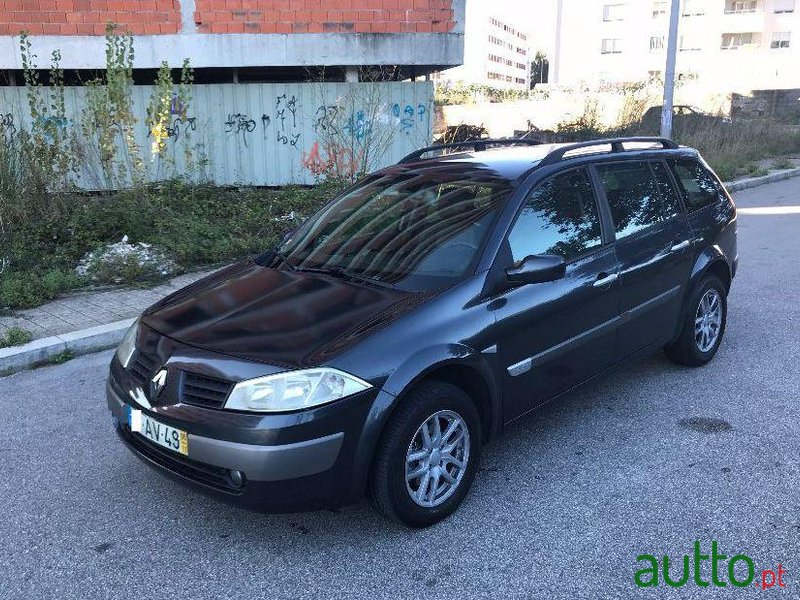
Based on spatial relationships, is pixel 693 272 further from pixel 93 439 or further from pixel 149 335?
pixel 93 439

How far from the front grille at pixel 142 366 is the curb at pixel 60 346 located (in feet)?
9.06

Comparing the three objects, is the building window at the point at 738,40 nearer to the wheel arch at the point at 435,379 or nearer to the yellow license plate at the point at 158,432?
the wheel arch at the point at 435,379

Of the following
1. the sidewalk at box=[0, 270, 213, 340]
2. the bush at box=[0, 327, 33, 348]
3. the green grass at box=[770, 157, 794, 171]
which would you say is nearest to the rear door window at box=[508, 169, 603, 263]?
the sidewalk at box=[0, 270, 213, 340]

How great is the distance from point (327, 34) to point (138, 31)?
3.07m

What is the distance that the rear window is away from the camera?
487cm

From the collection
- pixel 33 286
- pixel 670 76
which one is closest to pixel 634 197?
pixel 33 286

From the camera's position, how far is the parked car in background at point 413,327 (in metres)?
2.81

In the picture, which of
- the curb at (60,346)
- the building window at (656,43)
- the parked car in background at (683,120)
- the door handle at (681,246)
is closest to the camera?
the door handle at (681,246)

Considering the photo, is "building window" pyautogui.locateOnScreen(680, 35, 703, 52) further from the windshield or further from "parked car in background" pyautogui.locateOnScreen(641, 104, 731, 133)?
the windshield

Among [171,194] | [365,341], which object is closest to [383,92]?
[171,194]

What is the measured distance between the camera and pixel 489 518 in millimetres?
3230

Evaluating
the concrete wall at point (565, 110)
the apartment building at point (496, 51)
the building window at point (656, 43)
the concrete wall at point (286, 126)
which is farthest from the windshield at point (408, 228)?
the apartment building at point (496, 51)

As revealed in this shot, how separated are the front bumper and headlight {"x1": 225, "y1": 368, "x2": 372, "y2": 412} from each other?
0.05 m

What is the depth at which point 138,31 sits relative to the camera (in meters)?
11.1
